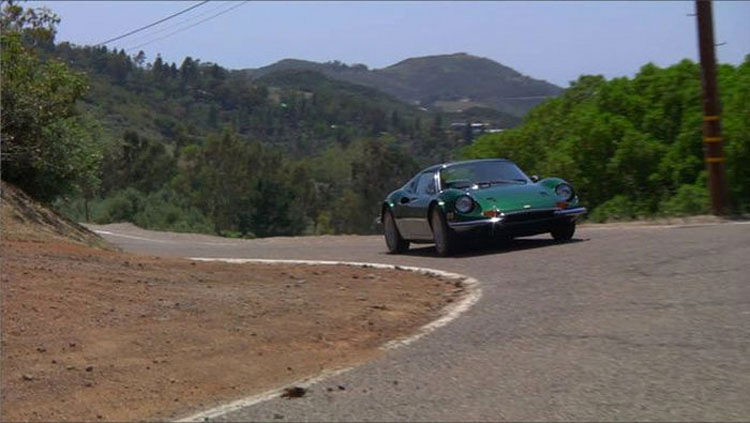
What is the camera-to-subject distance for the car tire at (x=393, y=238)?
672 inches

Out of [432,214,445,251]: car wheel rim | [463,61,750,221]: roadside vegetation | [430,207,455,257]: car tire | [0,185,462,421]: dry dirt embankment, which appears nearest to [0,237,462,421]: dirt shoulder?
[0,185,462,421]: dry dirt embankment

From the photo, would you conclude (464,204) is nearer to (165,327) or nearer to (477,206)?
(477,206)

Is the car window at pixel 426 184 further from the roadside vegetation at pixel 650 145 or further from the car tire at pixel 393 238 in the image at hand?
the roadside vegetation at pixel 650 145

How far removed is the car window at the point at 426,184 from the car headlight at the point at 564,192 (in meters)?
1.74

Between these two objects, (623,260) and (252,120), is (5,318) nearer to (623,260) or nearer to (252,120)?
(623,260)

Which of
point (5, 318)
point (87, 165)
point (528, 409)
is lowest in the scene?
point (528, 409)

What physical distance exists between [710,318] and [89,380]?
4.94m

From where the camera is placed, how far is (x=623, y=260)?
1277cm

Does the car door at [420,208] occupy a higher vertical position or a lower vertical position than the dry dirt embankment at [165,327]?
higher

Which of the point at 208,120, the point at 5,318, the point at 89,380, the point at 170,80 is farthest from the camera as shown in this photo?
the point at 170,80

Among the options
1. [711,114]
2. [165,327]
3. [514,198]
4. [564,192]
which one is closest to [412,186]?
[514,198]

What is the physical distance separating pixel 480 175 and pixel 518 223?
1535 millimetres

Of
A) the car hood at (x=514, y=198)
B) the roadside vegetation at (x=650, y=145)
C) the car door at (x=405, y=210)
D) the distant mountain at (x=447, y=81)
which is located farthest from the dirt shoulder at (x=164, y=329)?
the distant mountain at (x=447, y=81)

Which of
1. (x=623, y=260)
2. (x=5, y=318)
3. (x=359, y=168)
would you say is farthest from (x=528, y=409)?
(x=359, y=168)
